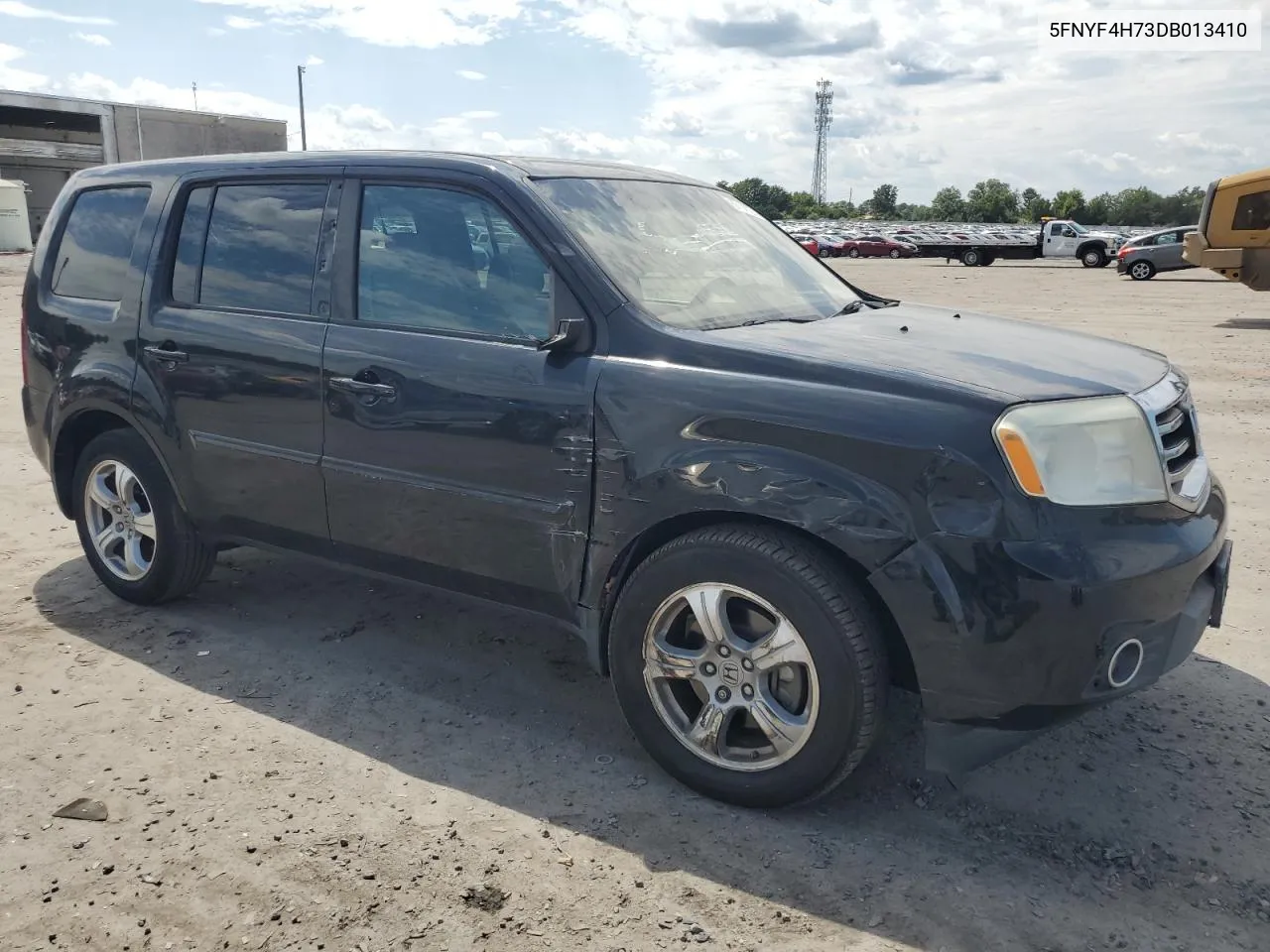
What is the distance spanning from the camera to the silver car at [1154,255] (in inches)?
1122

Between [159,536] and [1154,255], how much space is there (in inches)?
1159

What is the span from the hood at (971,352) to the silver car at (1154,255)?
92.0 feet

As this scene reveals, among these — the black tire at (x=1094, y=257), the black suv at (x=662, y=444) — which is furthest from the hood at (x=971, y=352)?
the black tire at (x=1094, y=257)

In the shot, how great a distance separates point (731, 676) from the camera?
3.12 m

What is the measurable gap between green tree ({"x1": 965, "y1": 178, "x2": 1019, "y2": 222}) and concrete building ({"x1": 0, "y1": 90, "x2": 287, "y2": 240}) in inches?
2986

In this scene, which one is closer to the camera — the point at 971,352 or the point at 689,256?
the point at 971,352

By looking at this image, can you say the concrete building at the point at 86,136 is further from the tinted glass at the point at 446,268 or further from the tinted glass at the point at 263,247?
the tinted glass at the point at 446,268

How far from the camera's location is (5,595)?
16.3ft

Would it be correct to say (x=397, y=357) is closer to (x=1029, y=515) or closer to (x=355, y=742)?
(x=355, y=742)

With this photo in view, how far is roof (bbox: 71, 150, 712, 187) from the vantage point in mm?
3689

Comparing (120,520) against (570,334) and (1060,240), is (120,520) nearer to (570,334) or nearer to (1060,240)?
(570,334)

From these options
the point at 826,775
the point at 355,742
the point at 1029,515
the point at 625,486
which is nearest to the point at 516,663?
the point at 355,742

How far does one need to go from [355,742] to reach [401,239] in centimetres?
175

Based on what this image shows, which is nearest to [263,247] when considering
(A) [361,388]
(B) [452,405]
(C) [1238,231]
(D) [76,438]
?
(A) [361,388]
